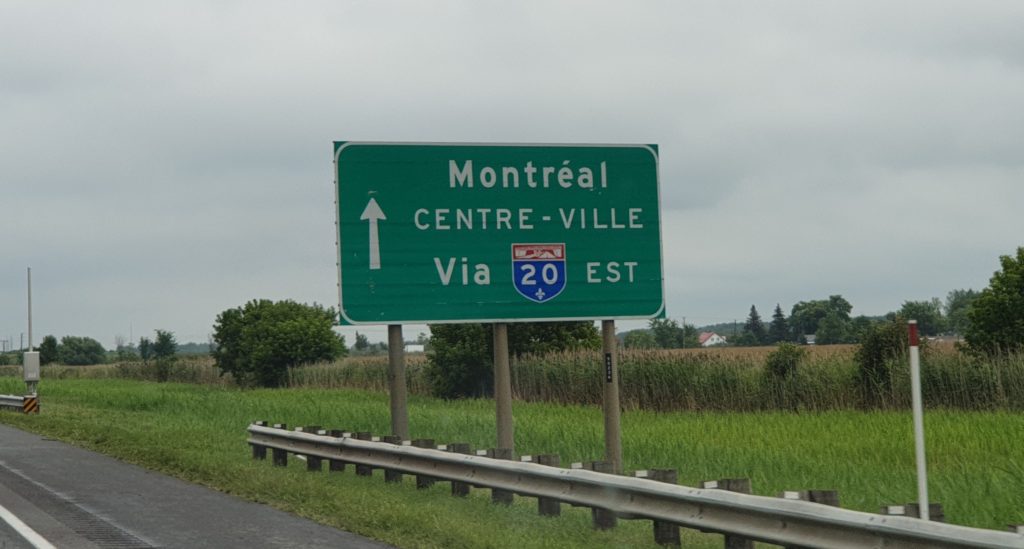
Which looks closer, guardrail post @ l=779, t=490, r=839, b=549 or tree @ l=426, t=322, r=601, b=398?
guardrail post @ l=779, t=490, r=839, b=549

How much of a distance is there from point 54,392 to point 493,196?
4576 centimetres

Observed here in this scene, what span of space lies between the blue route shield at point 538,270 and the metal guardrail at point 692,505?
337 cm

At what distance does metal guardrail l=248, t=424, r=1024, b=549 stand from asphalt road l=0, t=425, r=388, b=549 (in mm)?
2004

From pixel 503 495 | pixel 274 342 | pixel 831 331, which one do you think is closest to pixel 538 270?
pixel 503 495

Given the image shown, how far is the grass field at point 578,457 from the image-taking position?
39.6 feet

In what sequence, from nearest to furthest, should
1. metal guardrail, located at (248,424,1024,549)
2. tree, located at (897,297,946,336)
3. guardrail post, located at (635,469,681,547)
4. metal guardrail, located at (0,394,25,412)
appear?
metal guardrail, located at (248,424,1024,549) → guardrail post, located at (635,469,681,547) → metal guardrail, located at (0,394,25,412) → tree, located at (897,297,946,336)

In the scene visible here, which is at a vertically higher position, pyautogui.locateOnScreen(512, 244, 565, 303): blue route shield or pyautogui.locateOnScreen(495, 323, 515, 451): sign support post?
pyautogui.locateOnScreen(512, 244, 565, 303): blue route shield

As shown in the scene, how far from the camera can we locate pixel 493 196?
60.0 ft

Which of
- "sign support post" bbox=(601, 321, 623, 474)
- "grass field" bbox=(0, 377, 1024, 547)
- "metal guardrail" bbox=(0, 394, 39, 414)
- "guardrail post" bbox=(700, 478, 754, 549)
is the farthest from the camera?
"metal guardrail" bbox=(0, 394, 39, 414)

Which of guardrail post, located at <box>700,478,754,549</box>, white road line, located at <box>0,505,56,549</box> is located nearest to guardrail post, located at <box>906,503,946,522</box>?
guardrail post, located at <box>700,478,754,549</box>

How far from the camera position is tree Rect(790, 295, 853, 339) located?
505ft

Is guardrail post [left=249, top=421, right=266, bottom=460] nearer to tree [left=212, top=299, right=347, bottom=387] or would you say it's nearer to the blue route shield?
the blue route shield

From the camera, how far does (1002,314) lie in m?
36.9

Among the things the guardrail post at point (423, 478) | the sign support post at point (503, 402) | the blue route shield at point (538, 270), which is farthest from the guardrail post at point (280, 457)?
the blue route shield at point (538, 270)
